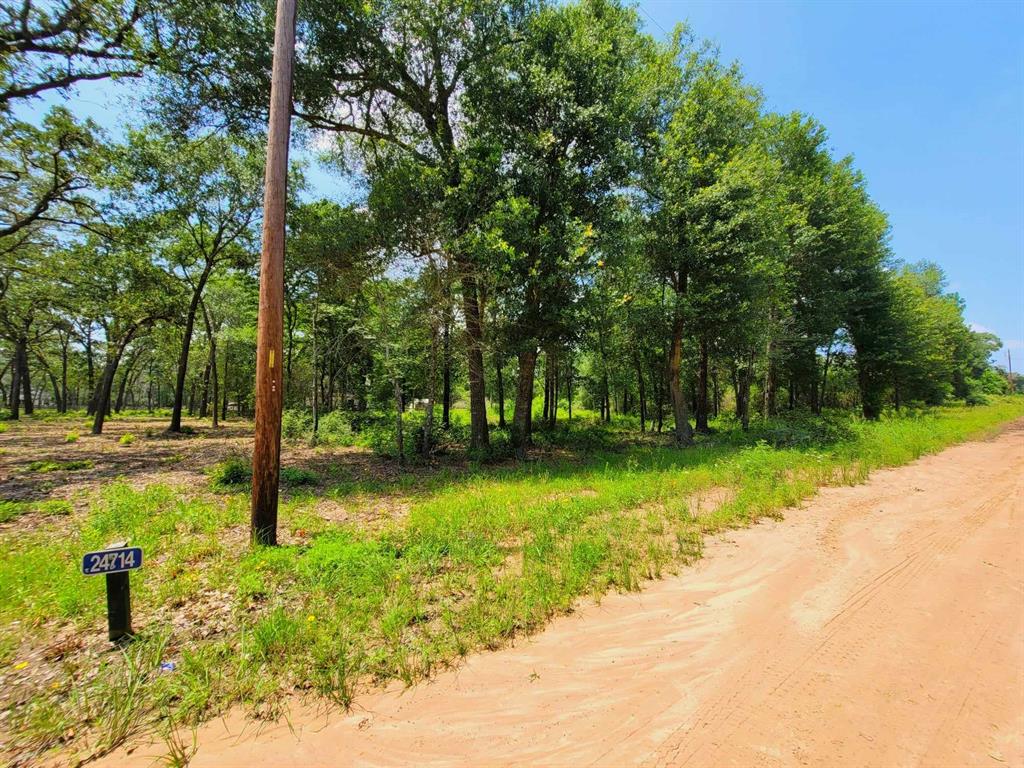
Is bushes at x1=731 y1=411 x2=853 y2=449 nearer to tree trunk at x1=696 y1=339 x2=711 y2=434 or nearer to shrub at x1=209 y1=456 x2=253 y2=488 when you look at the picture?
tree trunk at x1=696 y1=339 x2=711 y2=434

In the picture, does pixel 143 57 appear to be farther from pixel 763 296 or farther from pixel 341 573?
pixel 763 296

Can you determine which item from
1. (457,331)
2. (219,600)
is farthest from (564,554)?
(457,331)

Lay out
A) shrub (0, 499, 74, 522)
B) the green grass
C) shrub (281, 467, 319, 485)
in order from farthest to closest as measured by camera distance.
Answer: shrub (281, 467, 319, 485) < shrub (0, 499, 74, 522) < the green grass

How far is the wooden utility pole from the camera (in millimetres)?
5148

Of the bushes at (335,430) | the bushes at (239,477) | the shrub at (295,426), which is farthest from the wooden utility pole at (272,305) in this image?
the shrub at (295,426)

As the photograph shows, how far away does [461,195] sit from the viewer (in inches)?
388

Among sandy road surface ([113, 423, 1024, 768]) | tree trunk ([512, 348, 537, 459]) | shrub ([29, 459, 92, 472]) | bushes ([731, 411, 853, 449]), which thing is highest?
tree trunk ([512, 348, 537, 459])

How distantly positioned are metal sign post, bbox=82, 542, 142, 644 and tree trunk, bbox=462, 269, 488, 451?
320 inches

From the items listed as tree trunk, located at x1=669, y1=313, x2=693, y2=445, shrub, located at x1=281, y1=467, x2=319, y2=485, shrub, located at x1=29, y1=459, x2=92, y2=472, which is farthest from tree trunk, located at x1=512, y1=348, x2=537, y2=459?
shrub, located at x1=29, y1=459, x2=92, y2=472

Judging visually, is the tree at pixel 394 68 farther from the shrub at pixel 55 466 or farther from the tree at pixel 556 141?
the shrub at pixel 55 466

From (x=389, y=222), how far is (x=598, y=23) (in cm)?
891

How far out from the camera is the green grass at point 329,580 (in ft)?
9.25

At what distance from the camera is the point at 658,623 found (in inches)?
140

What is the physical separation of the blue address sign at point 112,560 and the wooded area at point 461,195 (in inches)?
296
